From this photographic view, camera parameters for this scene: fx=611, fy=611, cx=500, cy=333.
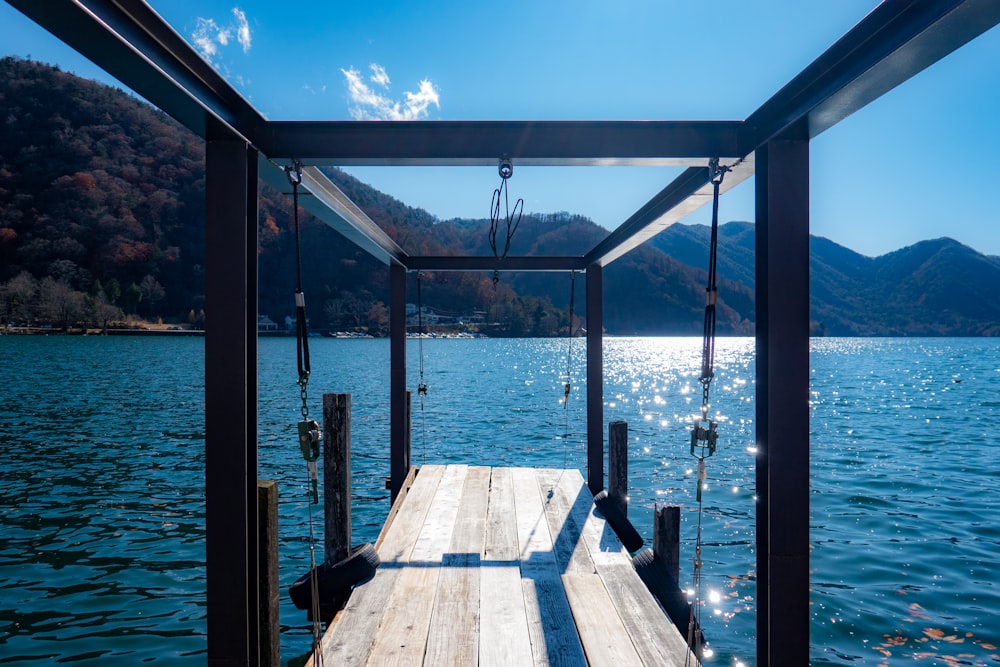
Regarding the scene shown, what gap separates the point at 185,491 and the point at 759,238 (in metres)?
12.6

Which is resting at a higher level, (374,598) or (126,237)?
(126,237)

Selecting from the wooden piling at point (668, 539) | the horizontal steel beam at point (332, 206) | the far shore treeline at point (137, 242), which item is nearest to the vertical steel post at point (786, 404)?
the horizontal steel beam at point (332, 206)

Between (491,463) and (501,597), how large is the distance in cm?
1131

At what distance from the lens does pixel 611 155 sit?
301 cm

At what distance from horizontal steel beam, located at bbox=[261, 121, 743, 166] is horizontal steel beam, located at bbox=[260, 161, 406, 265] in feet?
0.78

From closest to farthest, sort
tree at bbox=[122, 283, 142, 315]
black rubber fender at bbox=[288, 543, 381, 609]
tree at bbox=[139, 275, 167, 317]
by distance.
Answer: black rubber fender at bbox=[288, 543, 381, 609] < tree at bbox=[122, 283, 142, 315] < tree at bbox=[139, 275, 167, 317]

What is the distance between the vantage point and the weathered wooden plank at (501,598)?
3.61m

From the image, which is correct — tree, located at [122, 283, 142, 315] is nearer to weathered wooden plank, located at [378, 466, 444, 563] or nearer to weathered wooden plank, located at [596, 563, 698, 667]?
weathered wooden plank, located at [378, 466, 444, 563]

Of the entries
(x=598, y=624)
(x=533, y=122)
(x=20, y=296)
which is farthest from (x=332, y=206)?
(x=20, y=296)

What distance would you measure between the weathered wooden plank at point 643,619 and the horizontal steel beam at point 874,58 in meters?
2.73

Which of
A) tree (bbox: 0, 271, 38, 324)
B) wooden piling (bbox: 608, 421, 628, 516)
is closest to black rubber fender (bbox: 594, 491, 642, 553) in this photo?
wooden piling (bbox: 608, 421, 628, 516)

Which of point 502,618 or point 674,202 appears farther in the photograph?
point 502,618

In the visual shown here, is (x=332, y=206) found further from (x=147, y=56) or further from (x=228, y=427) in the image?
(x=147, y=56)

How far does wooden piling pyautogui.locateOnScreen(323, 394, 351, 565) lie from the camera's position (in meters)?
5.25
